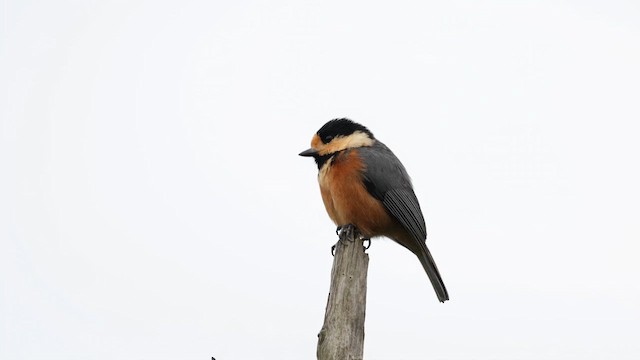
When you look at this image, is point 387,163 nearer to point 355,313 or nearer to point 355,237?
point 355,237

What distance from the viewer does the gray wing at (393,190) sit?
8.10m

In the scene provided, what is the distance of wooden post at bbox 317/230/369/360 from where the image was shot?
4801 mm

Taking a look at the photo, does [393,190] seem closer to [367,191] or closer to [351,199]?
[367,191]

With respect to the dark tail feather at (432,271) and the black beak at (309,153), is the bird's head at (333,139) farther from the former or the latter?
the dark tail feather at (432,271)

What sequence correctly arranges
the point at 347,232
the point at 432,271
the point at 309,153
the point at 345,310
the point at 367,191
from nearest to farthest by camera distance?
the point at 345,310, the point at 347,232, the point at 367,191, the point at 432,271, the point at 309,153

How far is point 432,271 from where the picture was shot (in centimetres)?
821

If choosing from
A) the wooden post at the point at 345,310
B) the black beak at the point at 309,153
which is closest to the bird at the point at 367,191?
the black beak at the point at 309,153

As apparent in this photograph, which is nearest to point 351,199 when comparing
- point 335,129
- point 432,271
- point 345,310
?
point 335,129

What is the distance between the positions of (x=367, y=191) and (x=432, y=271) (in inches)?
45.3

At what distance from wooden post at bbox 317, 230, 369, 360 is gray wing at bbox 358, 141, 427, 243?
2.43 meters

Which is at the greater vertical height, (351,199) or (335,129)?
(335,129)

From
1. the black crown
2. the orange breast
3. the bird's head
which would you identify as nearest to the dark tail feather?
the orange breast

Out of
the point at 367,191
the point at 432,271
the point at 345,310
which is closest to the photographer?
the point at 345,310

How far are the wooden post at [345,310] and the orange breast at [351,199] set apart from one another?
2.22 metres
